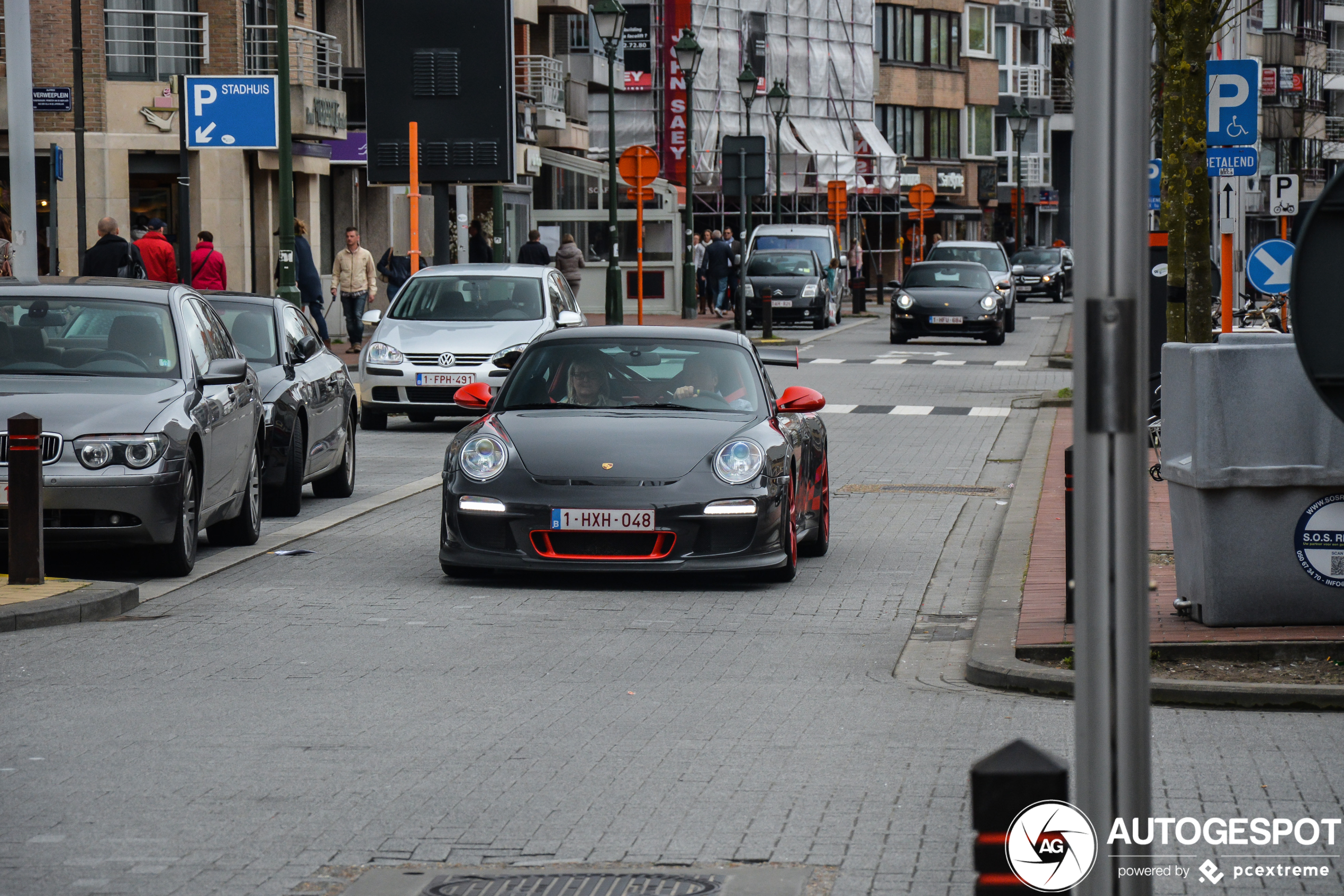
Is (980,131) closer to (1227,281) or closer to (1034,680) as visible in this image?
(1227,281)

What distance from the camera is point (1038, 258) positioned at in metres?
68.8

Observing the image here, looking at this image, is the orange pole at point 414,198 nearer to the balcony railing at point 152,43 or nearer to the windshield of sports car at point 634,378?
the balcony railing at point 152,43

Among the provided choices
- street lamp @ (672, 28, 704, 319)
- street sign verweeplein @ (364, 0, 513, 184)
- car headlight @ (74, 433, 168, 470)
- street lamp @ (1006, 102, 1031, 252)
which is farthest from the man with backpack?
street lamp @ (1006, 102, 1031, 252)

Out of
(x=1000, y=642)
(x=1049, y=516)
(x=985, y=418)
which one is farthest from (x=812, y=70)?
(x=1000, y=642)

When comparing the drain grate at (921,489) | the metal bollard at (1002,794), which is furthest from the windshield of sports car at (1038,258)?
the metal bollard at (1002,794)

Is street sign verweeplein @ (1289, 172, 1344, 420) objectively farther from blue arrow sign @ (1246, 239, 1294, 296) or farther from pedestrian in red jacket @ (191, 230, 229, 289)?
pedestrian in red jacket @ (191, 230, 229, 289)

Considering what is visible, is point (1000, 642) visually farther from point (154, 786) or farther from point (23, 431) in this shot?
point (23, 431)

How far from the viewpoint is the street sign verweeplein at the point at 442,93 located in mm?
31984

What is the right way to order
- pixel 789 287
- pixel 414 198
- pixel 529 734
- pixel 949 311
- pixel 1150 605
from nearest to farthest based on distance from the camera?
pixel 1150 605
pixel 529 734
pixel 414 198
pixel 949 311
pixel 789 287

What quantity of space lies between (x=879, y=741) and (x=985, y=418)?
16.9m

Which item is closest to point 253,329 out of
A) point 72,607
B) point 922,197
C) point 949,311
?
point 72,607

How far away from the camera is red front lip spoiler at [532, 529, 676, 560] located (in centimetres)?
1066

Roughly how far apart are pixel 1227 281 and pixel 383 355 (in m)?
8.21

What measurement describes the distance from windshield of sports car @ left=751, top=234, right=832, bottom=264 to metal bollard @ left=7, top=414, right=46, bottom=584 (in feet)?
125
